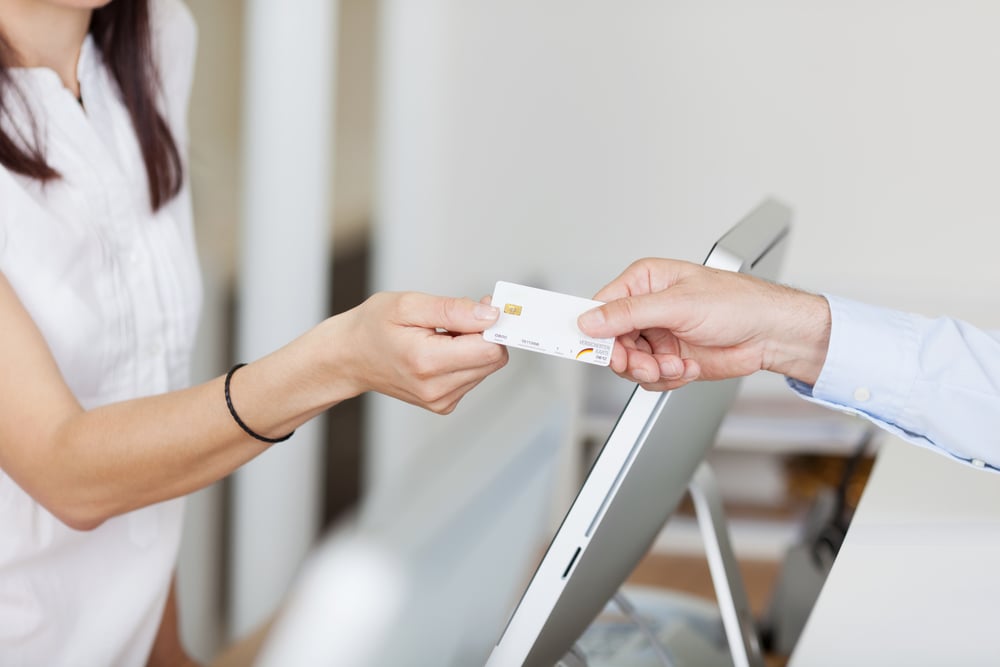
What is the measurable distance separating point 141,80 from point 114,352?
1.18 ft

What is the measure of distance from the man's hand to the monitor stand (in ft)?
0.68

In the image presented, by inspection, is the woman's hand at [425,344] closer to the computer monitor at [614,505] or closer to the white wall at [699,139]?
the computer monitor at [614,505]

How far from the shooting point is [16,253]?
3.34ft

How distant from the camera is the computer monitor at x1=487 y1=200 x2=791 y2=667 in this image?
752 millimetres

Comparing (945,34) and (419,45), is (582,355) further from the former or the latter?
(945,34)

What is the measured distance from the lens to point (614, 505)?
→ 2.54ft

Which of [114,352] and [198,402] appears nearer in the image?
[198,402]

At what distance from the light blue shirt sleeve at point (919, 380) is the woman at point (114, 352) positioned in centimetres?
34

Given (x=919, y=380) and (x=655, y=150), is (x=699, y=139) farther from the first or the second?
(x=919, y=380)

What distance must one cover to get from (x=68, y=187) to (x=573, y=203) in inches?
78.2

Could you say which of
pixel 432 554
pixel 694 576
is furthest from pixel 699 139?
pixel 432 554

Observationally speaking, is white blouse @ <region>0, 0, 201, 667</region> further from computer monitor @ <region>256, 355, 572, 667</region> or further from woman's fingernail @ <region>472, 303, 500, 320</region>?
computer monitor @ <region>256, 355, 572, 667</region>

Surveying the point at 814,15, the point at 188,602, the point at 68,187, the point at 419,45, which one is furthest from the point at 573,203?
the point at 68,187

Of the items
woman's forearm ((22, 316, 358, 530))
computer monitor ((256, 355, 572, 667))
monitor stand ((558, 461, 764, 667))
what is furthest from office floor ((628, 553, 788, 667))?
computer monitor ((256, 355, 572, 667))
